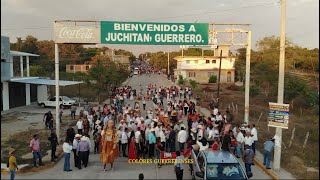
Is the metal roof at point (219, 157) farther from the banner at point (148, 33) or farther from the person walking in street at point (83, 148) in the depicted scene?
the banner at point (148, 33)

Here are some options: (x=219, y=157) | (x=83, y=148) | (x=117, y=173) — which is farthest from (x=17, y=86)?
(x=219, y=157)

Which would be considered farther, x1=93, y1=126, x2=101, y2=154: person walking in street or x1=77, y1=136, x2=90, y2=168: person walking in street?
x1=93, y1=126, x2=101, y2=154: person walking in street

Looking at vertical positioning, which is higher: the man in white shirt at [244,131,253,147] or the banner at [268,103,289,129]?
the banner at [268,103,289,129]

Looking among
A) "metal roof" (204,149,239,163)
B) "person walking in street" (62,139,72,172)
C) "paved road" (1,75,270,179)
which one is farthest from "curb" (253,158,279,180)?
"person walking in street" (62,139,72,172)

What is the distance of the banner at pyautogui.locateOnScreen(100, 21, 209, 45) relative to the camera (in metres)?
17.2

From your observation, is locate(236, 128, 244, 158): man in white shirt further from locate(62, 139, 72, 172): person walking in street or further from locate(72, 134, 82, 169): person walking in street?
locate(62, 139, 72, 172): person walking in street

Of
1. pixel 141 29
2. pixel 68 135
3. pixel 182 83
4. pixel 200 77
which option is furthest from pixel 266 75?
pixel 68 135

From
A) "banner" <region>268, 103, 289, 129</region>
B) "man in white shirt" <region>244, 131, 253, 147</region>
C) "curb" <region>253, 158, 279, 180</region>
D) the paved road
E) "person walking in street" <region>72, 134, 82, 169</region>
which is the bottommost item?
the paved road

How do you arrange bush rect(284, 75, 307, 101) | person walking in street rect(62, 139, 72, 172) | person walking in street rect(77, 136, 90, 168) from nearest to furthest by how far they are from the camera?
1. person walking in street rect(62, 139, 72, 172)
2. person walking in street rect(77, 136, 90, 168)
3. bush rect(284, 75, 307, 101)

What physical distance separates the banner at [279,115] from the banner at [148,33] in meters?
5.58

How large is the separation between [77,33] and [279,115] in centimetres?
990

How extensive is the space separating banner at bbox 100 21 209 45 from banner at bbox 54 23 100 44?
45 cm

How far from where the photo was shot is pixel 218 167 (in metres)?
10.7

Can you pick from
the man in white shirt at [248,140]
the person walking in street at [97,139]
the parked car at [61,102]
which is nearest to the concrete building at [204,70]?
the parked car at [61,102]
